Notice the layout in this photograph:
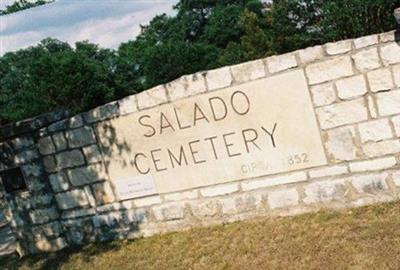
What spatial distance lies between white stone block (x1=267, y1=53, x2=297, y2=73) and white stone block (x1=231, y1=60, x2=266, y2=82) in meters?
0.10

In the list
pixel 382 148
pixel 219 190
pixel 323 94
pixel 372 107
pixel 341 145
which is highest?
pixel 323 94

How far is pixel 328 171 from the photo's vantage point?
5.70m

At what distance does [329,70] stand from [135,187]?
2993 mm

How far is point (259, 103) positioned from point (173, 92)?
1.12 metres

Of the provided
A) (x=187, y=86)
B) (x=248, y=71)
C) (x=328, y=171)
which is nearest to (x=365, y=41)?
(x=248, y=71)

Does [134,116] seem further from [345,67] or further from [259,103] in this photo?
[345,67]

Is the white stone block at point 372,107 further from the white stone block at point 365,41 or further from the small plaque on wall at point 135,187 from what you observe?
the small plaque on wall at point 135,187

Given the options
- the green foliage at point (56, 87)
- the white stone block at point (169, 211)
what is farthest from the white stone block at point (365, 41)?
the green foliage at point (56, 87)

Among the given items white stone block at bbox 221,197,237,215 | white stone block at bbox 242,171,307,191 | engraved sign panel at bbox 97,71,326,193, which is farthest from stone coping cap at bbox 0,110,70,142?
white stone block at bbox 242,171,307,191

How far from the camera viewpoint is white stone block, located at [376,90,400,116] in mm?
5270

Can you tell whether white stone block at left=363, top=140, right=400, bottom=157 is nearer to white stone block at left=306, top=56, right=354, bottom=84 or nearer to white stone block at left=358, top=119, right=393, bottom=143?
white stone block at left=358, top=119, right=393, bottom=143

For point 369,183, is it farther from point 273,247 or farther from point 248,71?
point 248,71

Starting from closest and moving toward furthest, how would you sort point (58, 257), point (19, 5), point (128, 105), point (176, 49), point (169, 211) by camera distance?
point (19, 5), point (128, 105), point (169, 211), point (58, 257), point (176, 49)

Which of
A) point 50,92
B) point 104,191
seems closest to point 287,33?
point 50,92
